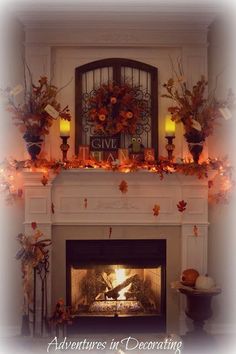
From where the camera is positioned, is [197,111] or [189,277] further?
[197,111]

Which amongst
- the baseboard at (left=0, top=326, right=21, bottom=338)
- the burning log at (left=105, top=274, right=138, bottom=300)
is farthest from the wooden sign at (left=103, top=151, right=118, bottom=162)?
the baseboard at (left=0, top=326, right=21, bottom=338)

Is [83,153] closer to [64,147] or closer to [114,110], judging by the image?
[64,147]

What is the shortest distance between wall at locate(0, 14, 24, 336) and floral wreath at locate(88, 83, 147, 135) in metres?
0.67

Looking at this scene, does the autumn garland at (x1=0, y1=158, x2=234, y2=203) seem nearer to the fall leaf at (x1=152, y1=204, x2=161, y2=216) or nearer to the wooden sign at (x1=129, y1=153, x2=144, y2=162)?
the wooden sign at (x1=129, y1=153, x2=144, y2=162)

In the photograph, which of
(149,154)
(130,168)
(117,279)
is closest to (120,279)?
(117,279)

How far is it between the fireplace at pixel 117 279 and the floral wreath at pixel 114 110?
972mm

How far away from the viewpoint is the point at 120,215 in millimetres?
4785

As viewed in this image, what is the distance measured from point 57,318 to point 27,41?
2.31 m

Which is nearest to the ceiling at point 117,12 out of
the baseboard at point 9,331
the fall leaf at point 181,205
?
the fall leaf at point 181,205

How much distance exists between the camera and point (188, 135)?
4.71 meters

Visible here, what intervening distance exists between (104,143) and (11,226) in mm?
1060

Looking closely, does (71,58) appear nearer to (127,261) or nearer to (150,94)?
(150,94)

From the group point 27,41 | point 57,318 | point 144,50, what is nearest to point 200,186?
point 144,50

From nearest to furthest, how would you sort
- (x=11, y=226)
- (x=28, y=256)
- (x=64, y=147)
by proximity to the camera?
(x=28, y=256) < (x=64, y=147) < (x=11, y=226)
